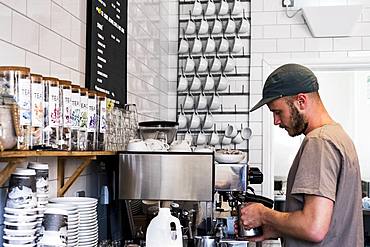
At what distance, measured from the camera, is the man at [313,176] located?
1783mm

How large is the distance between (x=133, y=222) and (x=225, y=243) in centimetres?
46

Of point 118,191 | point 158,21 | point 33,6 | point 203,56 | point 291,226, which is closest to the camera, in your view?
point 33,6

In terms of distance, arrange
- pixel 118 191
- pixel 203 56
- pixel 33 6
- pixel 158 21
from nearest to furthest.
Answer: pixel 33 6
pixel 118 191
pixel 158 21
pixel 203 56

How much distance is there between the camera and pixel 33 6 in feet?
5.58

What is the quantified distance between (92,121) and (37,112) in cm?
45

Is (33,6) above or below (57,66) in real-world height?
above

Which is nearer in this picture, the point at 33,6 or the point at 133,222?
the point at 33,6

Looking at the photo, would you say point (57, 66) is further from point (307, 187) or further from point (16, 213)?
point (307, 187)

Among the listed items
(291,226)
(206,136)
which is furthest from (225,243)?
(206,136)

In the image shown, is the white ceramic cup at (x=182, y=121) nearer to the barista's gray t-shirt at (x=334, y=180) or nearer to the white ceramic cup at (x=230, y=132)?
the white ceramic cup at (x=230, y=132)

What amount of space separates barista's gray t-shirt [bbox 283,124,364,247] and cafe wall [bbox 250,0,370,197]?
2.12 meters

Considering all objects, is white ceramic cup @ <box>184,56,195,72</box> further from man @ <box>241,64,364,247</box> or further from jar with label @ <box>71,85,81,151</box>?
jar with label @ <box>71,85,81,151</box>

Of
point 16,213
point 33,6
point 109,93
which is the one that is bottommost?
point 16,213

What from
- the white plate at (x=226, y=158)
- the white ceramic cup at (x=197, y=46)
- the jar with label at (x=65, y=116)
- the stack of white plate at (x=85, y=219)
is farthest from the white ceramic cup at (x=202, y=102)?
the jar with label at (x=65, y=116)
